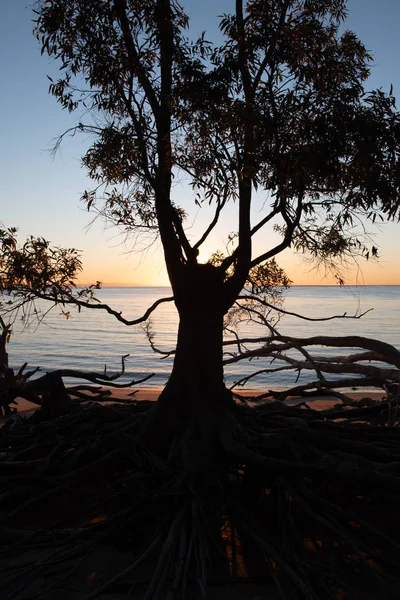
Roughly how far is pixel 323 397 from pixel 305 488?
9.48 meters

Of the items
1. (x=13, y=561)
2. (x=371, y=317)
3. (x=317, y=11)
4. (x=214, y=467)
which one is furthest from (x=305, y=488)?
(x=371, y=317)

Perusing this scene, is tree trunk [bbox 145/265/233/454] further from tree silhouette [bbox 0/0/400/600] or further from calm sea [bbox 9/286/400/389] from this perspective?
calm sea [bbox 9/286/400/389]

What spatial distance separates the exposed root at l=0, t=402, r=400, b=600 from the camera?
4828mm

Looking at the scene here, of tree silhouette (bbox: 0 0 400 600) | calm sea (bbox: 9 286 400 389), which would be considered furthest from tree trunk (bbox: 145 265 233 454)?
calm sea (bbox: 9 286 400 389)

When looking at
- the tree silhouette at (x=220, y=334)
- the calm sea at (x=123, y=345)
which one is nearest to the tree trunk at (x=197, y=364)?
the tree silhouette at (x=220, y=334)

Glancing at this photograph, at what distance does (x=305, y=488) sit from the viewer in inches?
220

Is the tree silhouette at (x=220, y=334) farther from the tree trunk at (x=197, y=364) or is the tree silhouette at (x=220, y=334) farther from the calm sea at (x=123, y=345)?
the calm sea at (x=123, y=345)

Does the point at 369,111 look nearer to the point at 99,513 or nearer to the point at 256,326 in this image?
the point at 99,513

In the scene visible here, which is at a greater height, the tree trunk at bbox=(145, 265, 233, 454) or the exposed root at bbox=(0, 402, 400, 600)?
the tree trunk at bbox=(145, 265, 233, 454)

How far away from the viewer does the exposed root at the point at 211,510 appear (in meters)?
4.83

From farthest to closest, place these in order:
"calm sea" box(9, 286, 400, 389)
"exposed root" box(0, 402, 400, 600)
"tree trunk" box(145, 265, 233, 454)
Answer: "calm sea" box(9, 286, 400, 389) < "tree trunk" box(145, 265, 233, 454) < "exposed root" box(0, 402, 400, 600)

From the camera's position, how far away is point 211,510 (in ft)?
18.4

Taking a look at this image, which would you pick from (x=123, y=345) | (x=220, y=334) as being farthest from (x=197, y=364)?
(x=123, y=345)

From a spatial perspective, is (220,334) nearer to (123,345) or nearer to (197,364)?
(197,364)
